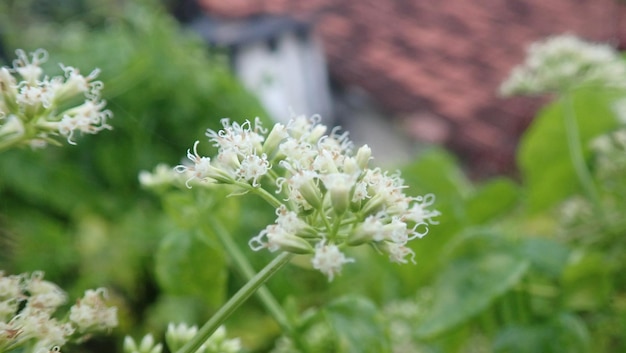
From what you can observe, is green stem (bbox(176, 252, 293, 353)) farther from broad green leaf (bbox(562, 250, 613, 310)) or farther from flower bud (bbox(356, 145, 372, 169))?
broad green leaf (bbox(562, 250, 613, 310))

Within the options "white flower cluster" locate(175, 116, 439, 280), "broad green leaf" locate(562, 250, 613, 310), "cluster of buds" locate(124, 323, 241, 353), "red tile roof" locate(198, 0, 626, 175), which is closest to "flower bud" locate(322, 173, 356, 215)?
"white flower cluster" locate(175, 116, 439, 280)

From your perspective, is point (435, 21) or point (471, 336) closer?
point (471, 336)

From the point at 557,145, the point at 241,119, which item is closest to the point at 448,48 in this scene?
the point at 241,119

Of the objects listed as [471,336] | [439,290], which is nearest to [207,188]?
[439,290]

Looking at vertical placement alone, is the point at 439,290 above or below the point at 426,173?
below

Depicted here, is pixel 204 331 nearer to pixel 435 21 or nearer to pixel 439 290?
pixel 439 290
